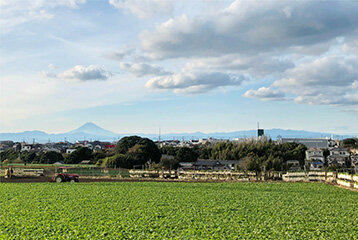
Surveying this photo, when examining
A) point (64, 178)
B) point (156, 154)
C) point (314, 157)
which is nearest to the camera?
point (64, 178)

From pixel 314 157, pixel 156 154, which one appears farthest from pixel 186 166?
pixel 314 157

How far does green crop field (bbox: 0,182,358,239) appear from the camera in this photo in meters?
11.7

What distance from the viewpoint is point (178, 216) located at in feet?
47.4

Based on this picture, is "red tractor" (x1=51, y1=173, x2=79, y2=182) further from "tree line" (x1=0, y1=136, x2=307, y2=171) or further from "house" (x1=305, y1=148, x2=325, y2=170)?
"house" (x1=305, y1=148, x2=325, y2=170)

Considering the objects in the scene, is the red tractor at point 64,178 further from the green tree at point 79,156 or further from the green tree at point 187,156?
the green tree at point 187,156

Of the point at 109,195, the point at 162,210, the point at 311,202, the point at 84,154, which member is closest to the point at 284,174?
the point at 311,202

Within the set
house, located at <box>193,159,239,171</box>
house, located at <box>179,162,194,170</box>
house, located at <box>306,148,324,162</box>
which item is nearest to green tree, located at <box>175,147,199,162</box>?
house, located at <box>179,162,194,170</box>

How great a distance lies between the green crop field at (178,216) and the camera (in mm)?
11727

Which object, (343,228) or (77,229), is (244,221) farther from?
(77,229)

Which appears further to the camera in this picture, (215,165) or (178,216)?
(215,165)


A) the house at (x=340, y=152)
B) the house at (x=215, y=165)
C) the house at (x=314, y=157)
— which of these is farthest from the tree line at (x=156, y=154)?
the house at (x=340, y=152)

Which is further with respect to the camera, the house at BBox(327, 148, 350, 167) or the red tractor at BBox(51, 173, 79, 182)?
the house at BBox(327, 148, 350, 167)

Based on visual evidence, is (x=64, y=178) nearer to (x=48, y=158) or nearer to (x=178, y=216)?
(x=178, y=216)

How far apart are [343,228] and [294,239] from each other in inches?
103
